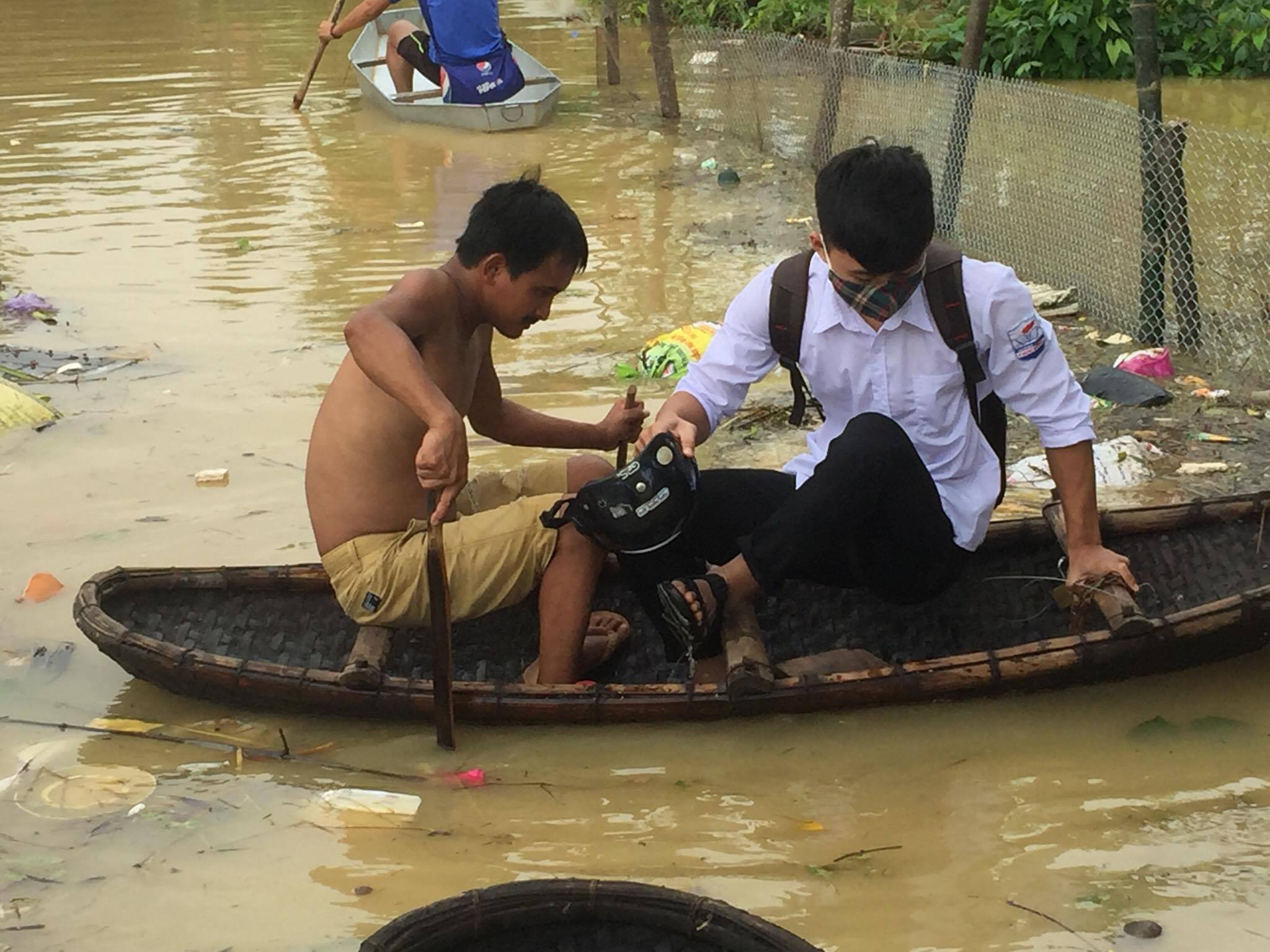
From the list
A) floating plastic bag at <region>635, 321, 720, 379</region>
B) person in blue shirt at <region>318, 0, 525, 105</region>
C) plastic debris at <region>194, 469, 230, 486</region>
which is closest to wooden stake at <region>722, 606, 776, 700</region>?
plastic debris at <region>194, 469, 230, 486</region>

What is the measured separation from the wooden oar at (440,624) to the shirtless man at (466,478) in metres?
0.16

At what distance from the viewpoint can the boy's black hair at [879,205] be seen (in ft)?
9.30

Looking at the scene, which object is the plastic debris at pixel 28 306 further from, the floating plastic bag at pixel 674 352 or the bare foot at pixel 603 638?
the bare foot at pixel 603 638

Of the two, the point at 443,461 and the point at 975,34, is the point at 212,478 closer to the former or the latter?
the point at 443,461

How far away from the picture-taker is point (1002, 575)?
142 inches

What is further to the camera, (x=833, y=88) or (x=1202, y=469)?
(x=833, y=88)

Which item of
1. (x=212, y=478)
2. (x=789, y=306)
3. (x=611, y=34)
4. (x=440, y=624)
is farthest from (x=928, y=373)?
(x=611, y=34)

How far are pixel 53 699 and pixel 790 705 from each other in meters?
1.74

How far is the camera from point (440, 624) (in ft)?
9.89

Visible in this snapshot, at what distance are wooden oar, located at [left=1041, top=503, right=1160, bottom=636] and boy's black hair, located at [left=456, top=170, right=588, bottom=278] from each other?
1241 mm

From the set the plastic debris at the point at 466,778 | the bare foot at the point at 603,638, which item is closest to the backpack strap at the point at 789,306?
the bare foot at the point at 603,638

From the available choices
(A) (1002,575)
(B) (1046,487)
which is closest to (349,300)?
(B) (1046,487)

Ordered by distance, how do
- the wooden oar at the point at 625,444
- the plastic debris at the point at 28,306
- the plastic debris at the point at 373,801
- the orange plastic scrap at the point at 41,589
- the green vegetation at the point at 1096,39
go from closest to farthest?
the plastic debris at the point at 373,801
the wooden oar at the point at 625,444
the orange plastic scrap at the point at 41,589
the plastic debris at the point at 28,306
the green vegetation at the point at 1096,39

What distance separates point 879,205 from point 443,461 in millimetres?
985
